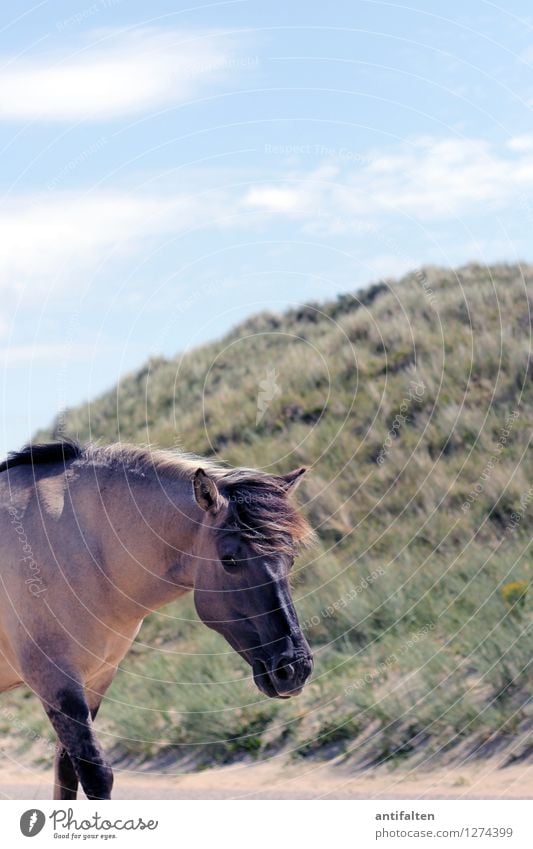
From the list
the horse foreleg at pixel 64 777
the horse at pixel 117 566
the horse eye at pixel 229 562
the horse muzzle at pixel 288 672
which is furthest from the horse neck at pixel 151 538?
the horse foreleg at pixel 64 777

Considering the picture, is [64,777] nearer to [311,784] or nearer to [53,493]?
[53,493]

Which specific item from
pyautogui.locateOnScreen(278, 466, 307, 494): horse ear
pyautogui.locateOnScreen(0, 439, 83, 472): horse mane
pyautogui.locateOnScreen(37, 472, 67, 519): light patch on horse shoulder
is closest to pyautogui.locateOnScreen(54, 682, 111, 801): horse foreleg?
pyautogui.locateOnScreen(37, 472, 67, 519): light patch on horse shoulder

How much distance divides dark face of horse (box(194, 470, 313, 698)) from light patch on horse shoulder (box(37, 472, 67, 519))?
1110 millimetres

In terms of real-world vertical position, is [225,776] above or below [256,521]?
below

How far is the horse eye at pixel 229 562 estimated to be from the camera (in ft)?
20.9

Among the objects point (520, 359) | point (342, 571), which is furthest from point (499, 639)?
point (520, 359)

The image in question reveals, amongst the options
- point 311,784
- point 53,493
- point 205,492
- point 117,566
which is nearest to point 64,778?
point 117,566

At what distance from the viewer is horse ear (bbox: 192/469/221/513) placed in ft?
20.9

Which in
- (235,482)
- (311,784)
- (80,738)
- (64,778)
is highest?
(235,482)

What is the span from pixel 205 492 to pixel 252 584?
1.97 feet

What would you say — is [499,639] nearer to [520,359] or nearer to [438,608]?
[438,608]

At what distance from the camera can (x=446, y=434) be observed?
63.0 ft

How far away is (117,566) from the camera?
6977 millimetres

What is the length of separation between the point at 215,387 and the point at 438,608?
679 inches
